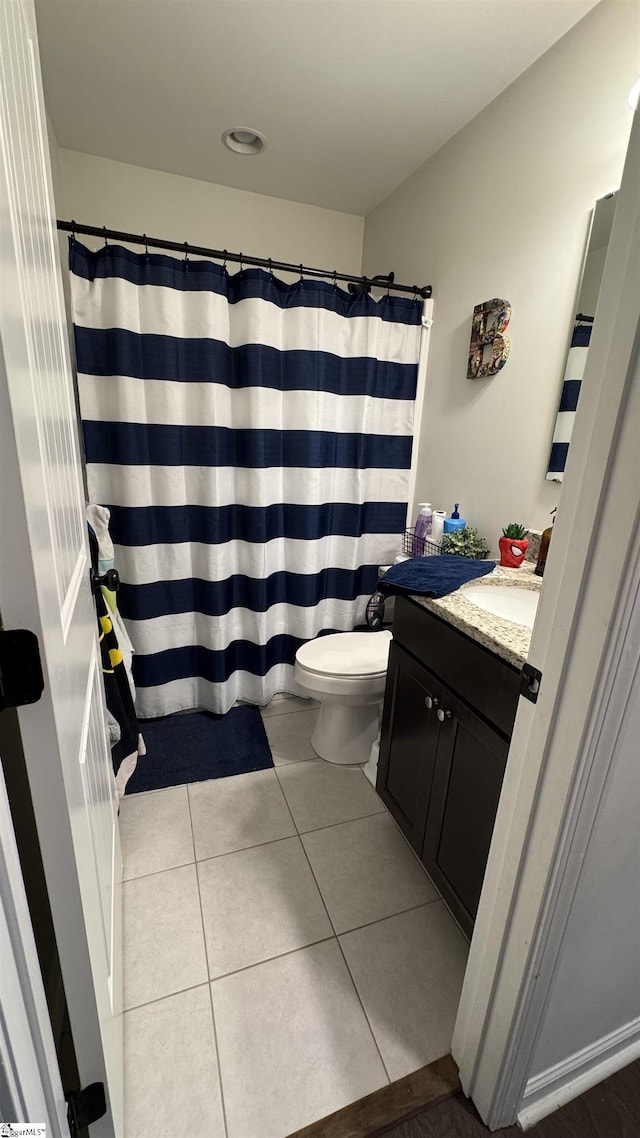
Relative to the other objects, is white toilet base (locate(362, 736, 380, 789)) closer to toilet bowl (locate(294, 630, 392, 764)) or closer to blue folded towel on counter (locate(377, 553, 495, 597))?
toilet bowl (locate(294, 630, 392, 764))

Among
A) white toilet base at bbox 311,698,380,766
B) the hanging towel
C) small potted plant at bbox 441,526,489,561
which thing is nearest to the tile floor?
white toilet base at bbox 311,698,380,766

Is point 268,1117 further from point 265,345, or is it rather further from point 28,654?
point 265,345

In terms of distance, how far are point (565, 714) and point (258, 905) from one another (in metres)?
1.14

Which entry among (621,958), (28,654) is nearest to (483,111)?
(28,654)

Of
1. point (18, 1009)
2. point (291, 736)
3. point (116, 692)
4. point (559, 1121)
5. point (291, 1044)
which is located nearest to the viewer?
point (18, 1009)

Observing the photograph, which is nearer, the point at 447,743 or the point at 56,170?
the point at 447,743

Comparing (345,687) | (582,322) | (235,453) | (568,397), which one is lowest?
(345,687)

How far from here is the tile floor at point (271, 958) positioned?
0.94 metres

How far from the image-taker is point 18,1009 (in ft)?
1.50

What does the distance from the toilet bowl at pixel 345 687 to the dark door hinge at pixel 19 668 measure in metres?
1.24

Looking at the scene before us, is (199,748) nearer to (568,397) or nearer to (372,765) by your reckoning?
(372,765)

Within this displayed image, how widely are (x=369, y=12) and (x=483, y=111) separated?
1.84 feet

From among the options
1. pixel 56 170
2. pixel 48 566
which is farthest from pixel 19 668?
pixel 56 170

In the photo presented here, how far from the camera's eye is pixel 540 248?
1463 millimetres
